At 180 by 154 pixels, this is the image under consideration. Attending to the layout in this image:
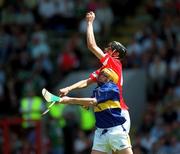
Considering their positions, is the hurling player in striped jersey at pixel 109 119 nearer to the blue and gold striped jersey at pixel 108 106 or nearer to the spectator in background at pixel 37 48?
the blue and gold striped jersey at pixel 108 106

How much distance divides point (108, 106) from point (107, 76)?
415 mm

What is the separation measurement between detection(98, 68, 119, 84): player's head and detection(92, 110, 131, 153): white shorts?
0.53 meters

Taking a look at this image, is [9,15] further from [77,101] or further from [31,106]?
[77,101]

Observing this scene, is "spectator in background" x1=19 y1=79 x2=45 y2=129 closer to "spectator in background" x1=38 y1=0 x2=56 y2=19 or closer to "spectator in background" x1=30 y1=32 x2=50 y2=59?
"spectator in background" x1=30 y1=32 x2=50 y2=59

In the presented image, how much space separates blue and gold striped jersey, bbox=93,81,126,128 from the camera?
40.2 feet

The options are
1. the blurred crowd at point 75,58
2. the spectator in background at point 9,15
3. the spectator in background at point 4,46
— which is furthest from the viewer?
the spectator in background at point 9,15

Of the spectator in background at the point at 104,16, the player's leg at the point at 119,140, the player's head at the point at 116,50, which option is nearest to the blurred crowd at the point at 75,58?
the spectator in background at the point at 104,16

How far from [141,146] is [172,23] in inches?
153

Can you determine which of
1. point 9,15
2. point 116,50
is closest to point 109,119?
point 116,50

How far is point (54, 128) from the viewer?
1998 cm

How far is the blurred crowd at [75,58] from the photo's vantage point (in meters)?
19.8

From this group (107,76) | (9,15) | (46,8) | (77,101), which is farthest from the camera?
(9,15)

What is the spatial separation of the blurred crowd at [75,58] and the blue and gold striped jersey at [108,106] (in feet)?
21.4

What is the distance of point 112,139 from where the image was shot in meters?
12.3
